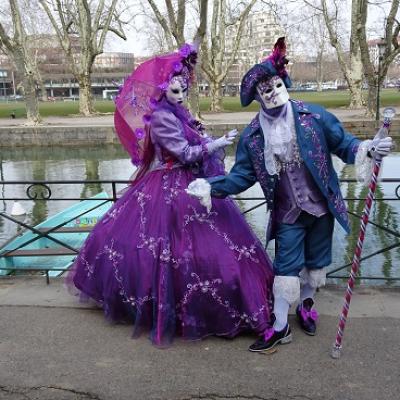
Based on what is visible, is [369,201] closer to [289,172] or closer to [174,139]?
[289,172]

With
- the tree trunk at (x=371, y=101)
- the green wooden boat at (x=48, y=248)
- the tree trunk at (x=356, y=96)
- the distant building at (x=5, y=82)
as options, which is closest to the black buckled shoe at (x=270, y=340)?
the green wooden boat at (x=48, y=248)

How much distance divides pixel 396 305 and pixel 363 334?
1.68 feet

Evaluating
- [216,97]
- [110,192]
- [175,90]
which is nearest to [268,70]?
[175,90]

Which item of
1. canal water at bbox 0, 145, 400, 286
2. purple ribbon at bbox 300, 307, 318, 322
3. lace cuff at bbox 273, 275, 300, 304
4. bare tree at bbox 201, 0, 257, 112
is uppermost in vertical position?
bare tree at bbox 201, 0, 257, 112

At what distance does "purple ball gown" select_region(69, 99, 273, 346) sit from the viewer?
2.91m

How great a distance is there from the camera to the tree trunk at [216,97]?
2858 centimetres

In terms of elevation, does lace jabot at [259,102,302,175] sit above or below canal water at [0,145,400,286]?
above

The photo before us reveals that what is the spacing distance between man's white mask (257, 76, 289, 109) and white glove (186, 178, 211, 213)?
570 mm

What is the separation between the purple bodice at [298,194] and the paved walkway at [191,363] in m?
0.78

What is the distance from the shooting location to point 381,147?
2.54 meters

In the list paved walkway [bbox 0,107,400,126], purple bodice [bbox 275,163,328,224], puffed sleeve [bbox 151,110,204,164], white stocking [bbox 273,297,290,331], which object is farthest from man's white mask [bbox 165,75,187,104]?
paved walkway [bbox 0,107,400,126]

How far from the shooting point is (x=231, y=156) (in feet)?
47.4

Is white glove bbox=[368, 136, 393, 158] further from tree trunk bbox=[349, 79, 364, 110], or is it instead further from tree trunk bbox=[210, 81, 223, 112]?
tree trunk bbox=[210, 81, 223, 112]

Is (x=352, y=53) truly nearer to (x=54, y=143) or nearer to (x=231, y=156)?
(x=231, y=156)
